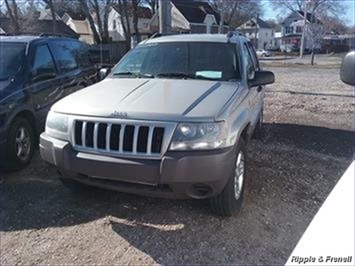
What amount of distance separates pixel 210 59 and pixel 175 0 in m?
57.6

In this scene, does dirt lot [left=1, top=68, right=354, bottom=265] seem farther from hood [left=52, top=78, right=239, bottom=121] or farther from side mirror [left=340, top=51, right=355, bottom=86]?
side mirror [left=340, top=51, right=355, bottom=86]

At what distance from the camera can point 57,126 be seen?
12.6 ft

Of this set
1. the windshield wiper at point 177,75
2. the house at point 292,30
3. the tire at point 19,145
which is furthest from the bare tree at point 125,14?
the house at point 292,30

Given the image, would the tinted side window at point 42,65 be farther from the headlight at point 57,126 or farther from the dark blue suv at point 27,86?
the headlight at point 57,126

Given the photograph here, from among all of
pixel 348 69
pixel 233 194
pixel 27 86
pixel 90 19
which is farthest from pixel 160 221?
pixel 90 19

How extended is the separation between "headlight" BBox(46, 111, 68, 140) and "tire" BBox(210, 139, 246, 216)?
4.82ft

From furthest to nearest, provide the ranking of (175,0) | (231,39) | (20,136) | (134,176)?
(175,0) < (20,136) < (231,39) < (134,176)

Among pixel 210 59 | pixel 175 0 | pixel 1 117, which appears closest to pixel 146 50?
pixel 210 59

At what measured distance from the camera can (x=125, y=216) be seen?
13.6 feet

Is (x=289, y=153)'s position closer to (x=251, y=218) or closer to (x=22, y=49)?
(x=251, y=218)

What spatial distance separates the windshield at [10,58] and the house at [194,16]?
49.5 m

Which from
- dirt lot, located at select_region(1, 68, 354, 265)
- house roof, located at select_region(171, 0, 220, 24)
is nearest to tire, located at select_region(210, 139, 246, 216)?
dirt lot, located at select_region(1, 68, 354, 265)

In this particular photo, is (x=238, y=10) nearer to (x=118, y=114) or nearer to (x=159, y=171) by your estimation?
(x=118, y=114)

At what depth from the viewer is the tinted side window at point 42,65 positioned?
5.97m
